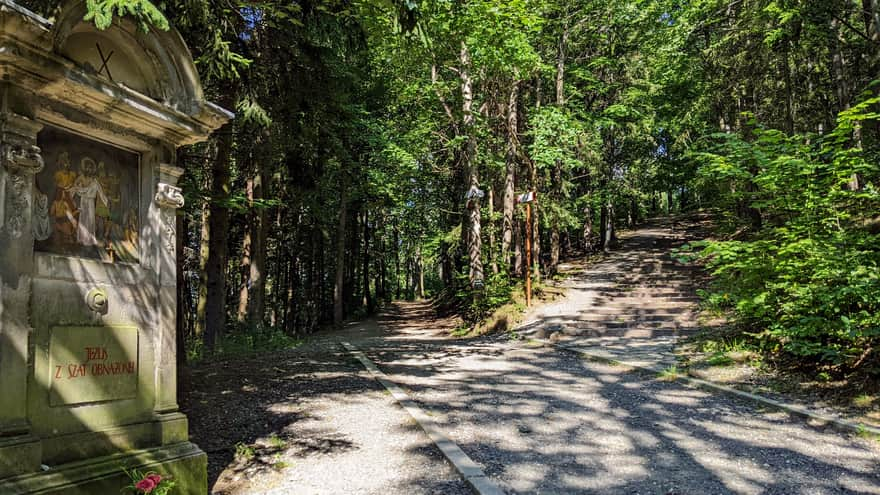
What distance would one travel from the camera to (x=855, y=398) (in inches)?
248

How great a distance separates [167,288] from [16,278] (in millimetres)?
1190

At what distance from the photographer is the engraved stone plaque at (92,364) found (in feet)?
11.6

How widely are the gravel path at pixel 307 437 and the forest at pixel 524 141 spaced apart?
1506 millimetres

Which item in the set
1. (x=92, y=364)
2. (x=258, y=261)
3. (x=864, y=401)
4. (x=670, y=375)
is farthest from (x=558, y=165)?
(x=92, y=364)

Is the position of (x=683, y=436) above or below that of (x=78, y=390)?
below

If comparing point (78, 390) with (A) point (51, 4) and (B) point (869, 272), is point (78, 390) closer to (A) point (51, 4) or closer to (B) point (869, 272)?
(A) point (51, 4)

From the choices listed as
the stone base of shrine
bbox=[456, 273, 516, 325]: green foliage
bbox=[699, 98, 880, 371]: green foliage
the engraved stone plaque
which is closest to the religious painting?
the engraved stone plaque

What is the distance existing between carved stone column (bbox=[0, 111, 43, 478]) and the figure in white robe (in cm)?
40

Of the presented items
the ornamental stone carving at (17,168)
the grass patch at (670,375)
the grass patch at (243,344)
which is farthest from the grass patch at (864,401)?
the grass patch at (243,344)

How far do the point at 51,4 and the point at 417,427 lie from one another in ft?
16.6

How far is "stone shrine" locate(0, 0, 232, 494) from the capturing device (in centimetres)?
→ 331

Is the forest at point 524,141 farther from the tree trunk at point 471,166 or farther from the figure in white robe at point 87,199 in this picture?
the figure in white robe at point 87,199

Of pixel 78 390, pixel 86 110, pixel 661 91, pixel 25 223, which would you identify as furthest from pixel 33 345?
pixel 661 91

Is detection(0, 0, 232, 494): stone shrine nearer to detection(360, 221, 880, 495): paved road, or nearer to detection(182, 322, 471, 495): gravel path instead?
detection(182, 322, 471, 495): gravel path
